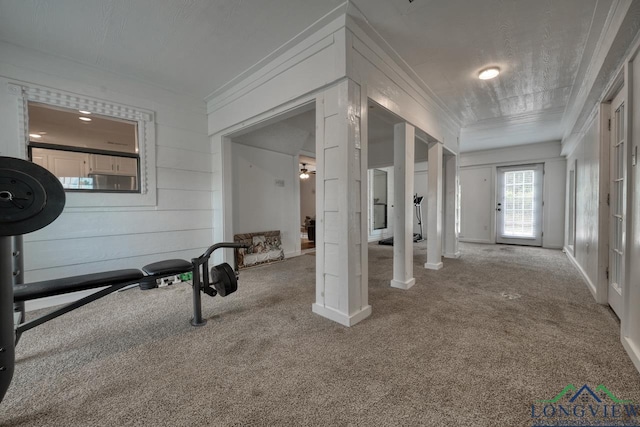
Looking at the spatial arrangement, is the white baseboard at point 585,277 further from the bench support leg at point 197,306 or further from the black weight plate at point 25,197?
the black weight plate at point 25,197

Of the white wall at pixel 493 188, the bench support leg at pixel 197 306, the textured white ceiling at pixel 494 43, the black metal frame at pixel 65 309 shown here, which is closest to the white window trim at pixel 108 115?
the black metal frame at pixel 65 309

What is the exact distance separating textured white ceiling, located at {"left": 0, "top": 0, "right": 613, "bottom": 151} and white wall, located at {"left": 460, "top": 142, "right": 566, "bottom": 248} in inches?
140

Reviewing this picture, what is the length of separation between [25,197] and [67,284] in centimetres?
72

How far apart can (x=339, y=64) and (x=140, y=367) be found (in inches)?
104

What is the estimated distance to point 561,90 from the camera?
11.2 feet

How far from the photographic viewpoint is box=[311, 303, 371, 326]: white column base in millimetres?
2197

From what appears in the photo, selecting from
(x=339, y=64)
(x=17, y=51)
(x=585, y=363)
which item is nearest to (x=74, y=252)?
(x=17, y=51)

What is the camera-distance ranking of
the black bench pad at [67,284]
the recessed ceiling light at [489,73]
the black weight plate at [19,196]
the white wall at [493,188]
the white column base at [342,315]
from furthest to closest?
the white wall at [493,188] → the recessed ceiling light at [489,73] → the white column base at [342,315] → the black bench pad at [67,284] → the black weight plate at [19,196]

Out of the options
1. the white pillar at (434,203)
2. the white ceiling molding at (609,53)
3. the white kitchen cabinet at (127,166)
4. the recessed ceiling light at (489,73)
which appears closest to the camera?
the white ceiling molding at (609,53)

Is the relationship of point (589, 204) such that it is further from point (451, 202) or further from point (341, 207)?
point (341, 207)

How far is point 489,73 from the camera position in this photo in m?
2.96

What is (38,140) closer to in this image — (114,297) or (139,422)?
(114,297)
